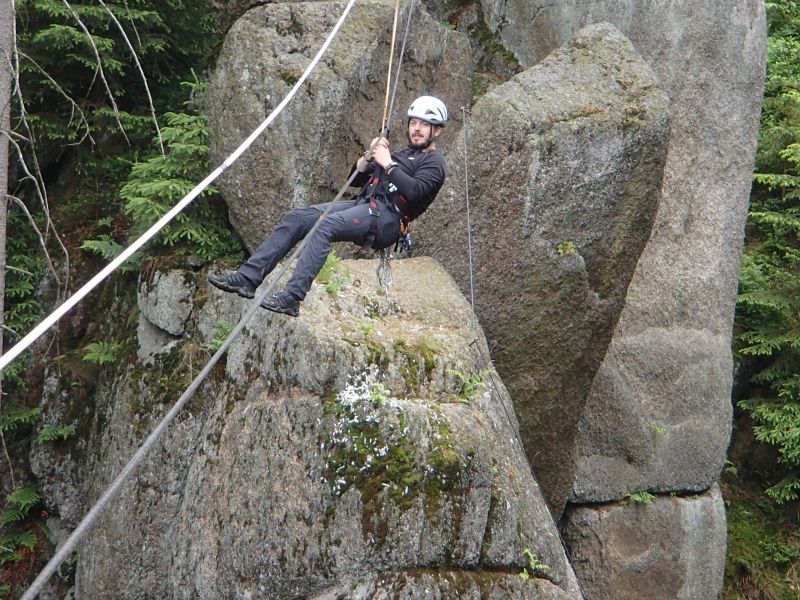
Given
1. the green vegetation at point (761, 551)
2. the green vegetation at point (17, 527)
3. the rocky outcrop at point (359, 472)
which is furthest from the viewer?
the green vegetation at point (761, 551)

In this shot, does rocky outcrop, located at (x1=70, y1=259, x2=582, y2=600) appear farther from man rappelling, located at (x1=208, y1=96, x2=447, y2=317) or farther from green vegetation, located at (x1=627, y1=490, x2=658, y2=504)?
green vegetation, located at (x1=627, y1=490, x2=658, y2=504)

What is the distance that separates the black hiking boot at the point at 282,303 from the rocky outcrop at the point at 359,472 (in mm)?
377

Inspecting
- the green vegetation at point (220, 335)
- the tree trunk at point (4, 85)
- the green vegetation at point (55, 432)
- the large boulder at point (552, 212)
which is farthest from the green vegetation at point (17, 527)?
the large boulder at point (552, 212)

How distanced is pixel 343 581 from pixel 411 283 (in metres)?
2.92

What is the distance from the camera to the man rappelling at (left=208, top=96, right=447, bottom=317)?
247 inches

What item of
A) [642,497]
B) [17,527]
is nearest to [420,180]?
[642,497]

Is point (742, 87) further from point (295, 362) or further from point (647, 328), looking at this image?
point (295, 362)

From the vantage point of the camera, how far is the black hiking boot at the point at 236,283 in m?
6.14

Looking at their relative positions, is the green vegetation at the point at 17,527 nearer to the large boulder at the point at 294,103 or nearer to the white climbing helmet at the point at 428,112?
the large boulder at the point at 294,103

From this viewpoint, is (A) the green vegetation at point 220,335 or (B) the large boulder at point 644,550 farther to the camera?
(B) the large boulder at point 644,550

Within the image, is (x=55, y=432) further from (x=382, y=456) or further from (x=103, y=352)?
(x=382, y=456)

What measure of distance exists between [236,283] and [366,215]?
1.23m

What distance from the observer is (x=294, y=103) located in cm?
964

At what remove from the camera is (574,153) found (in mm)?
8680
